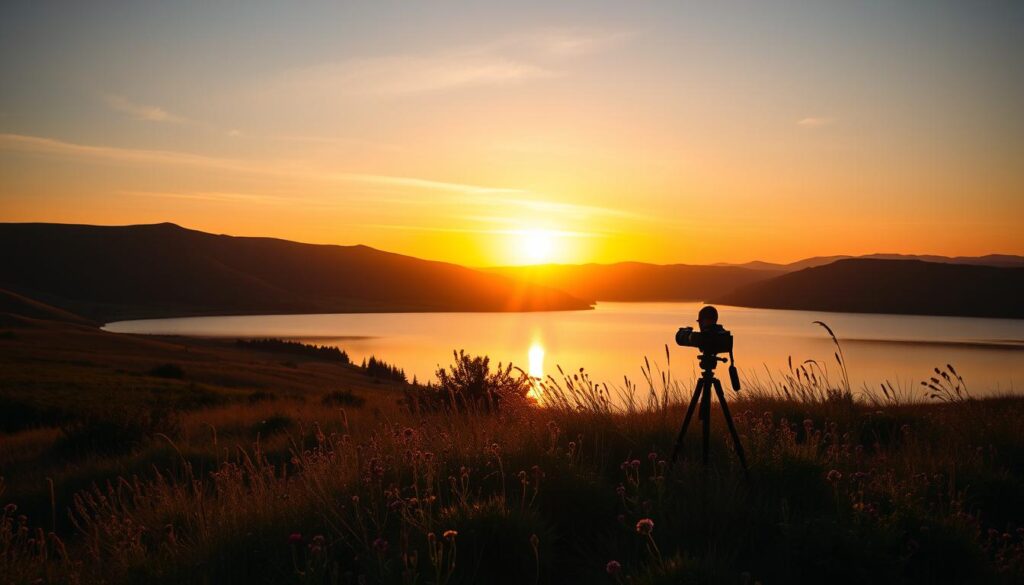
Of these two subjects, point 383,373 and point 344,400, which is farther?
point 383,373

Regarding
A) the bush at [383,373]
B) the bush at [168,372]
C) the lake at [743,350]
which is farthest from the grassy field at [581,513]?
the bush at [383,373]

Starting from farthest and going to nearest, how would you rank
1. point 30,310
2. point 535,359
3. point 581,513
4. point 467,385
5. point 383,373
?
point 30,310 < point 535,359 < point 383,373 < point 467,385 < point 581,513

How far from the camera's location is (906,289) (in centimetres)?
15912

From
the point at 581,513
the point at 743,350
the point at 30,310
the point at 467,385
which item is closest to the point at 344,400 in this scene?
the point at 467,385

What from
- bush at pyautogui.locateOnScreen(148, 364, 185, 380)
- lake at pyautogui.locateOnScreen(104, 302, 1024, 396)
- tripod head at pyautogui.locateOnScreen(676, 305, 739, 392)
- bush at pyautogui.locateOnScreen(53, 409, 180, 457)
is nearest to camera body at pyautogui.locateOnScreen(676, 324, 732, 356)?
tripod head at pyautogui.locateOnScreen(676, 305, 739, 392)

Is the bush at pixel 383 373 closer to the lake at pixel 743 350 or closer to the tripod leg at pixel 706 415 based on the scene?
the lake at pixel 743 350

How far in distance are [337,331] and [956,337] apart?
90.2 m

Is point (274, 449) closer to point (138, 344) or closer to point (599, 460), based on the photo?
point (599, 460)

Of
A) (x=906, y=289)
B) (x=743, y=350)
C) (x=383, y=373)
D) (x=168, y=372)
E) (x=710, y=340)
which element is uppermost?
(x=906, y=289)

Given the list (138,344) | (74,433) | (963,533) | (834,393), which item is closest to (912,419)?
(834,393)

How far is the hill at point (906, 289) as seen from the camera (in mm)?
143875

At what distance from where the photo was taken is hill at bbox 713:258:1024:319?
144m

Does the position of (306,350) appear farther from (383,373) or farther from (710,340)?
(710,340)

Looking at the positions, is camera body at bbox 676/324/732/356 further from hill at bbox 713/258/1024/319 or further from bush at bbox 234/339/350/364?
hill at bbox 713/258/1024/319
